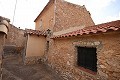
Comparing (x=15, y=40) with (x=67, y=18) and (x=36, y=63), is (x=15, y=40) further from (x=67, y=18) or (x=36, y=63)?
(x=67, y=18)

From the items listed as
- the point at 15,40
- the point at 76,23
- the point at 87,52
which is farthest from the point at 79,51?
the point at 15,40

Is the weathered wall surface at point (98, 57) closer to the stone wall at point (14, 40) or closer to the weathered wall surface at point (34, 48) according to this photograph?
the weathered wall surface at point (34, 48)

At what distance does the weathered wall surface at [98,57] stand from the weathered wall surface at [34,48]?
13.3ft

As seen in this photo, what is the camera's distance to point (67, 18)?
10.7m

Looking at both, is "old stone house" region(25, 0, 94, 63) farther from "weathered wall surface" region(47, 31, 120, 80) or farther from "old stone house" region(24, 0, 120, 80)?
"weathered wall surface" region(47, 31, 120, 80)

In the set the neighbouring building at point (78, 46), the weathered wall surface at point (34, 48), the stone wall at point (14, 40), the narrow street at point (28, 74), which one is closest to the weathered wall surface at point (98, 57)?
the neighbouring building at point (78, 46)

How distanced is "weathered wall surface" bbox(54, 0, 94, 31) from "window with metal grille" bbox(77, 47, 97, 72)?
419cm

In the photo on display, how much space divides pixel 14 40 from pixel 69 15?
11.2m

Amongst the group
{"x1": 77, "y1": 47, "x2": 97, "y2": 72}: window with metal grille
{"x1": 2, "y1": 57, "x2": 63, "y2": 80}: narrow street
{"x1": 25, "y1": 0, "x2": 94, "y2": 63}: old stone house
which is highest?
{"x1": 25, "y1": 0, "x2": 94, "y2": 63}: old stone house

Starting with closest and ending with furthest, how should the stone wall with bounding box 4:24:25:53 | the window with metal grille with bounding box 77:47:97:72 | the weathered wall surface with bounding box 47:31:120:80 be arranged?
the weathered wall surface with bounding box 47:31:120:80, the window with metal grille with bounding box 77:47:97:72, the stone wall with bounding box 4:24:25:53

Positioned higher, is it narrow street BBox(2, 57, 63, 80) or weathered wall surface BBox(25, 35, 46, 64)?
weathered wall surface BBox(25, 35, 46, 64)

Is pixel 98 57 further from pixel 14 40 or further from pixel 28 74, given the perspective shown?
pixel 14 40

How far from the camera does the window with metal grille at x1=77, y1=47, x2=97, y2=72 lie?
5098 millimetres

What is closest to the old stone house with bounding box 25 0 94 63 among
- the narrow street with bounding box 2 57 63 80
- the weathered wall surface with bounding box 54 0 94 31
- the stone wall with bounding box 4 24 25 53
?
the weathered wall surface with bounding box 54 0 94 31
